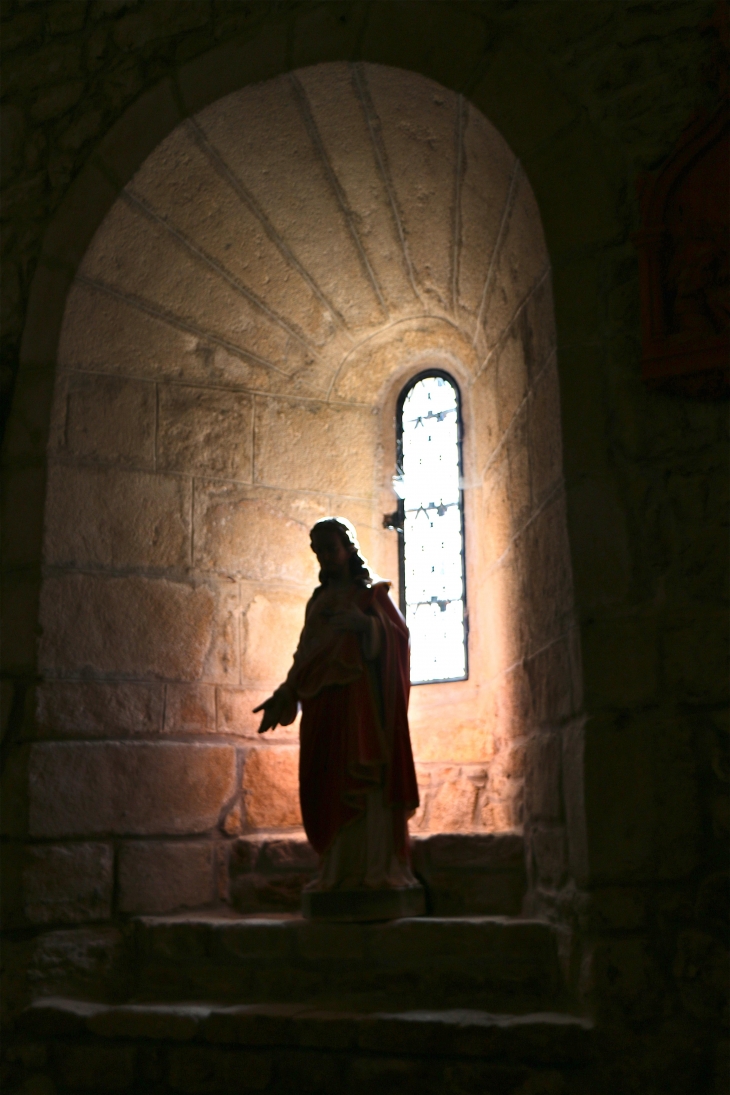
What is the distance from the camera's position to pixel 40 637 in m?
3.78

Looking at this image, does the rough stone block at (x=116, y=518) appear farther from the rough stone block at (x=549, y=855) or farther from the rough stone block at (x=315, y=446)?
the rough stone block at (x=549, y=855)

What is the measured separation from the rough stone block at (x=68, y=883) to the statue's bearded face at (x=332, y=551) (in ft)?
3.92

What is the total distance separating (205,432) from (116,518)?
55 centimetres

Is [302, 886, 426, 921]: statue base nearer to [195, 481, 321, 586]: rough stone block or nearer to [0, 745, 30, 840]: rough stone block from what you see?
[0, 745, 30, 840]: rough stone block

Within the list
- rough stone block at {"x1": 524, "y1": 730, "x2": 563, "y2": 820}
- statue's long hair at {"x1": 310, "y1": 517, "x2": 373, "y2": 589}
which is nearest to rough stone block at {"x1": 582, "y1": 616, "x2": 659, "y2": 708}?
rough stone block at {"x1": 524, "y1": 730, "x2": 563, "y2": 820}

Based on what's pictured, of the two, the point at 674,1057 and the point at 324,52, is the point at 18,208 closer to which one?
the point at 324,52

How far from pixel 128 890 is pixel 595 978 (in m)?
1.64

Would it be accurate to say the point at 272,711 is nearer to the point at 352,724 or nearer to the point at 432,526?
the point at 352,724

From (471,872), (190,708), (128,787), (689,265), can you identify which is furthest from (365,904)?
(689,265)

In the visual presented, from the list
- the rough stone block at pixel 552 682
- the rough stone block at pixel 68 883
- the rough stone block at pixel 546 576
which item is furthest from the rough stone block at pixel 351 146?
the rough stone block at pixel 68 883

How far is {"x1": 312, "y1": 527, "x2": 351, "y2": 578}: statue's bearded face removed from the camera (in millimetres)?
3830

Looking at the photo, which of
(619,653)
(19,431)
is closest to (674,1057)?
(619,653)

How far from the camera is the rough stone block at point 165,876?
12.3 ft

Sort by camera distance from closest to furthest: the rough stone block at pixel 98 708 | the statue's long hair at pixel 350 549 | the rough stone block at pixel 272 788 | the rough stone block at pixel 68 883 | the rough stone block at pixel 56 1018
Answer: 1. the rough stone block at pixel 56 1018
2. the rough stone block at pixel 68 883
3. the rough stone block at pixel 98 708
4. the statue's long hair at pixel 350 549
5. the rough stone block at pixel 272 788
